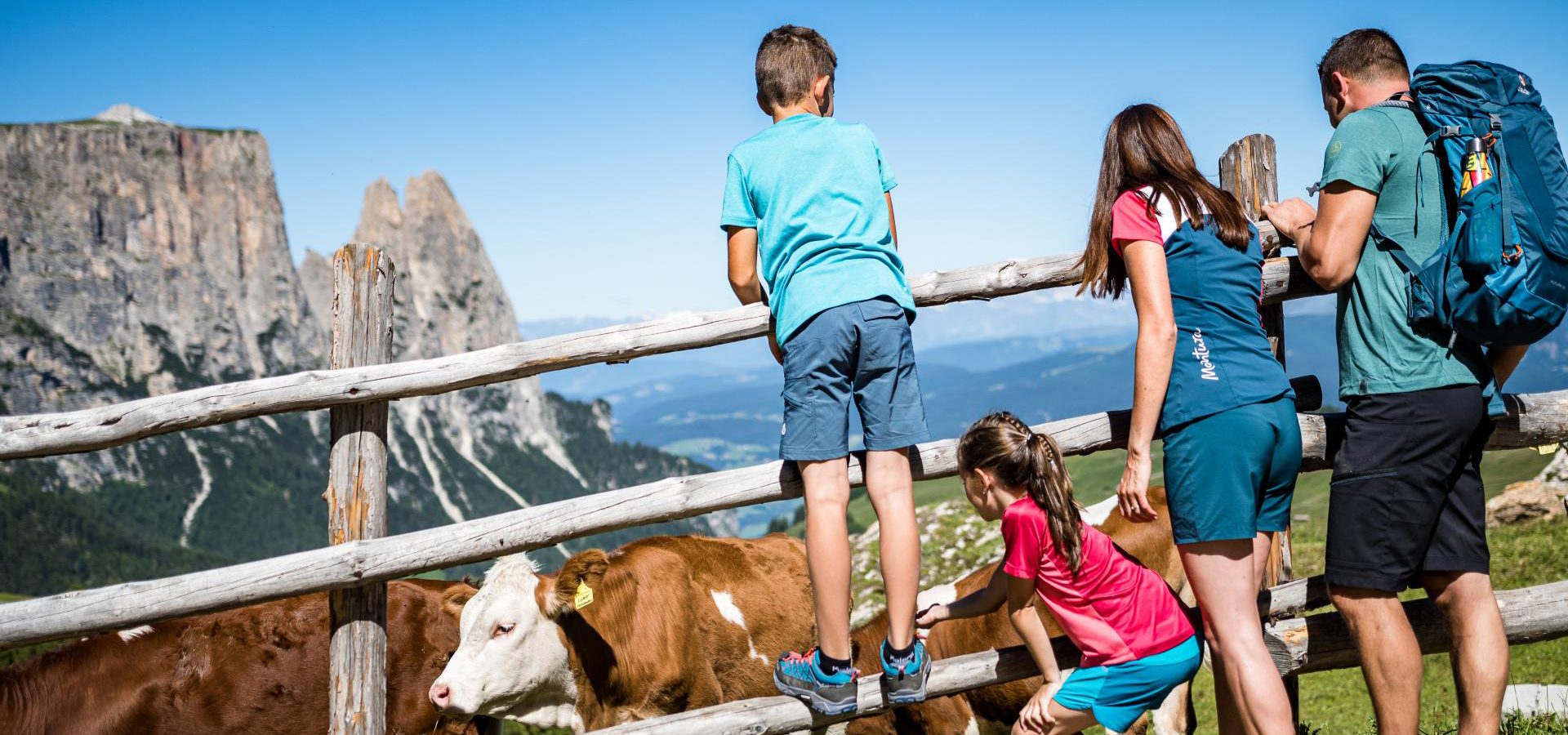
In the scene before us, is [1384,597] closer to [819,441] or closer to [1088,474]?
[819,441]

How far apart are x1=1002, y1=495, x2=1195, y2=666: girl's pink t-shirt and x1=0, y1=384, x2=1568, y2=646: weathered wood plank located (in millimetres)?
665

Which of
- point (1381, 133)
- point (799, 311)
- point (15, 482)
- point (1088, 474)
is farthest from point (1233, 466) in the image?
point (15, 482)

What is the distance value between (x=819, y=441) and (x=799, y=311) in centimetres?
50

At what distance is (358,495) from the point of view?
15.1ft

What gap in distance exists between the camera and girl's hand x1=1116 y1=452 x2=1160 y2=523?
3789 mm

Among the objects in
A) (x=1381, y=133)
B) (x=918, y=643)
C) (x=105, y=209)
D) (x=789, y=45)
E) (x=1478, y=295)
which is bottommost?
(x=918, y=643)

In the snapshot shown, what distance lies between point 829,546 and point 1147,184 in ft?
5.87

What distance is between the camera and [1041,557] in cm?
410

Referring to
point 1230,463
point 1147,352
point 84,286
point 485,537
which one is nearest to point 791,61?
point 1147,352

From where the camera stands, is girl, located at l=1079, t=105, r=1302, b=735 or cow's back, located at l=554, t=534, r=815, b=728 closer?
girl, located at l=1079, t=105, r=1302, b=735

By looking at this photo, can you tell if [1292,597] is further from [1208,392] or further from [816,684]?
[816,684]

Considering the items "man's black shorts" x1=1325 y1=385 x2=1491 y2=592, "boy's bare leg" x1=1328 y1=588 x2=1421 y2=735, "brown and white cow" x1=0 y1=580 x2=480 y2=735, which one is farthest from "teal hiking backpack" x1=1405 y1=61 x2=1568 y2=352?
"brown and white cow" x1=0 y1=580 x2=480 y2=735

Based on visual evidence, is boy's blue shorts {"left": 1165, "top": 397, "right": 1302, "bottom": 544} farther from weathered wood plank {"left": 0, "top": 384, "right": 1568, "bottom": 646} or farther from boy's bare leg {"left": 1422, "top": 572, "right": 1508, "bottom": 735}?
weathered wood plank {"left": 0, "top": 384, "right": 1568, "bottom": 646}

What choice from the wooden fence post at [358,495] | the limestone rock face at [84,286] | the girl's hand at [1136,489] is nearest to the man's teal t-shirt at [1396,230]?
the girl's hand at [1136,489]
